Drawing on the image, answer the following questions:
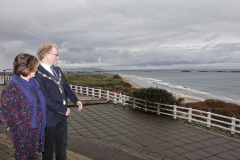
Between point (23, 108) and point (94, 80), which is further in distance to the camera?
point (94, 80)

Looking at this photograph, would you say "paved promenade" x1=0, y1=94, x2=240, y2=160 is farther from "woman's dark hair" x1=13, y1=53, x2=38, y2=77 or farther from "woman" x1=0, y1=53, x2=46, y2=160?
"woman's dark hair" x1=13, y1=53, x2=38, y2=77

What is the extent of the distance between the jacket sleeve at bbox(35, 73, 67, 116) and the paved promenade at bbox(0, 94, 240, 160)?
1857 mm

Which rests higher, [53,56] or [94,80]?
[53,56]

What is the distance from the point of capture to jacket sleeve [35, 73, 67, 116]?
8.39 ft

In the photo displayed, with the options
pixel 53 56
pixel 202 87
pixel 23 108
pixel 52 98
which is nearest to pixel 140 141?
pixel 52 98

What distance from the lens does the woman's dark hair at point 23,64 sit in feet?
7.27

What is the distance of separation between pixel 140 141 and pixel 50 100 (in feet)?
12.2

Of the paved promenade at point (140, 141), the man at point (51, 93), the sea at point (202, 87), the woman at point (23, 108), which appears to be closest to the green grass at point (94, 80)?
the sea at point (202, 87)

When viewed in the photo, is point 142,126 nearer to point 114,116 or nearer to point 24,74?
point 114,116

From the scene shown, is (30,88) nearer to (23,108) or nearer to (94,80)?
(23,108)

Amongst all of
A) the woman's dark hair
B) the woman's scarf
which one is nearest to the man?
A: the woman's scarf

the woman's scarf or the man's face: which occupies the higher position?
the man's face

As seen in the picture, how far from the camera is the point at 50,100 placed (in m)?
2.60

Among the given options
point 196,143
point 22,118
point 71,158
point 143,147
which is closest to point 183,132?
point 196,143
